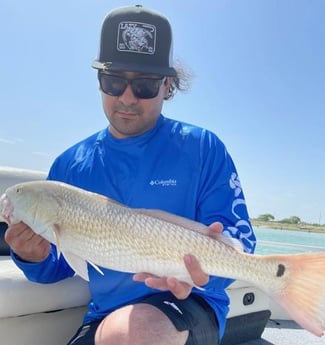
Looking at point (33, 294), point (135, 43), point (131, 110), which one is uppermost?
point (135, 43)

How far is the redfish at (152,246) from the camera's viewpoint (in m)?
1.73

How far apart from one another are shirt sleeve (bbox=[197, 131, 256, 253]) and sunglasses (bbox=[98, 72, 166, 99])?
1.21 feet

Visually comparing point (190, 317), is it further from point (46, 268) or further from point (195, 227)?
point (46, 268)

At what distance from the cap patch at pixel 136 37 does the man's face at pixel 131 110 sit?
5.3 inches

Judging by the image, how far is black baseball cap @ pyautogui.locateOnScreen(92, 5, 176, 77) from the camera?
246 centimetres

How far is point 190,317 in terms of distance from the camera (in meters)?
2.03

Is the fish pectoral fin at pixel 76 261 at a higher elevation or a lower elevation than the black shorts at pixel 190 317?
higher

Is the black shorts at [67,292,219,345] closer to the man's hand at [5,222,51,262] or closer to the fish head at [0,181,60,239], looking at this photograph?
the man's hand at [5,222,51,262]

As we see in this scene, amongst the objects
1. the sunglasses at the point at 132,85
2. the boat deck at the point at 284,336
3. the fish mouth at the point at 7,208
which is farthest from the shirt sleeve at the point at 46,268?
the boat deck at the point at 284,336

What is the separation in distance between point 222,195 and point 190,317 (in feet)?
1.90

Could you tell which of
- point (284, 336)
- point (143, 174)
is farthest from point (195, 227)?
point (284, 336)

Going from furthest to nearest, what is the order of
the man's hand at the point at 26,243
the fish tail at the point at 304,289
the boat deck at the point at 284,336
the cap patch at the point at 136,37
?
the boat deck at the point at 284,336
the cap patch at the point at 136,37
the man's hand at the point at 26,243
the fish tail at the point at 304,289

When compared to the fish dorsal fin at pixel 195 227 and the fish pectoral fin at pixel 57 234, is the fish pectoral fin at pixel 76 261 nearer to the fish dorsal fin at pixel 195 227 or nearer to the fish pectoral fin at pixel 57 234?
the fish pectoral fin at pixel 57 234

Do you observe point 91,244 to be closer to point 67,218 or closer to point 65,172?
point 67,218
